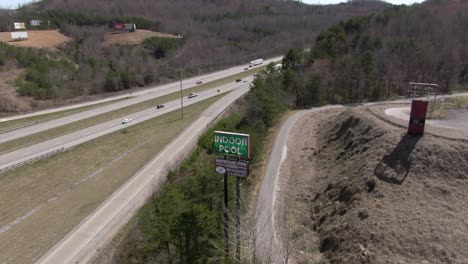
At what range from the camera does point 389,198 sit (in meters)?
28.5

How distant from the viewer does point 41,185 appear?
151 feet

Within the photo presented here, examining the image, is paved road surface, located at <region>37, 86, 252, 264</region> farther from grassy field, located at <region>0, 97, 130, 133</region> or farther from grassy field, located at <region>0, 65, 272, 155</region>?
grassy field, located at <region>0, 97, 130, 133</region>

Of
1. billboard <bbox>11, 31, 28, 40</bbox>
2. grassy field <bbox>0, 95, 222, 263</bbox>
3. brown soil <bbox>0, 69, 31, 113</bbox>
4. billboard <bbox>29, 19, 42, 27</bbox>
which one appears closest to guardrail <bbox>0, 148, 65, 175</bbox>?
grassy field <bbox>0, 95, 222, 263</bbox>

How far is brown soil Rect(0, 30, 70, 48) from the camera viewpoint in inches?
4606

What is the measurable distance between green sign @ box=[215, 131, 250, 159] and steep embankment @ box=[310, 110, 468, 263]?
10648mm

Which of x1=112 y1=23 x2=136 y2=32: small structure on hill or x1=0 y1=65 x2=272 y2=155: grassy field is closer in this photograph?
x1=0 y1=65 x2=272 y2=155: grassy field

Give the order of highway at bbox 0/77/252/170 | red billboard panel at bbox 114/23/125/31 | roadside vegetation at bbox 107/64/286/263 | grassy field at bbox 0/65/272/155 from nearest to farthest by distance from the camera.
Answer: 1. roadside vegetation at bbox 107/64/286/263
2. highway at bbox 0/77/252/170
3. grassy field at bbox 0/65/272/155
4. red billboard panel at bbox 114/23/125/31

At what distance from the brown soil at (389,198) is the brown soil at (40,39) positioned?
115 m

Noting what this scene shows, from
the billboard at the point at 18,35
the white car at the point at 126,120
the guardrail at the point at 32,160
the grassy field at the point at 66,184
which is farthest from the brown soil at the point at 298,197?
the billboard at the point at 18,35

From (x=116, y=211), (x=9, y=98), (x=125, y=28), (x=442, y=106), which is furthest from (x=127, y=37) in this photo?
(x=442, y=106)

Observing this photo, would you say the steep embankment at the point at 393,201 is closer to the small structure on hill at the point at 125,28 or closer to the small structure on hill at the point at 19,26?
the small structure on hill at the point at 19,26

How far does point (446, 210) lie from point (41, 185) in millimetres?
46731

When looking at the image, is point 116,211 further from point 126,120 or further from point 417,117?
point 126,120

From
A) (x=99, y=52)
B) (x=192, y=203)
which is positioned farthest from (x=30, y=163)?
(x=99, y=52)
